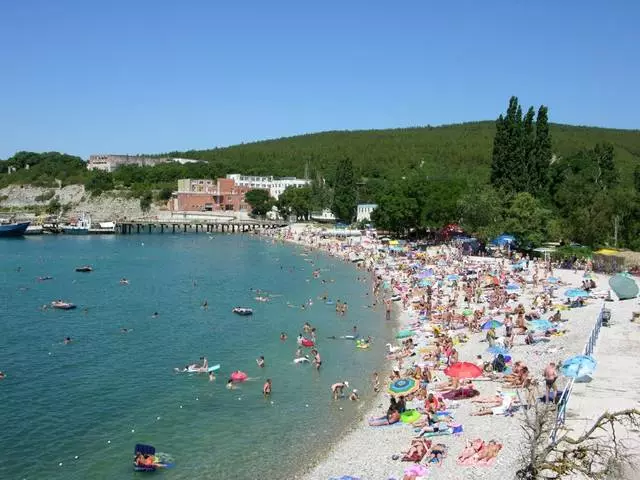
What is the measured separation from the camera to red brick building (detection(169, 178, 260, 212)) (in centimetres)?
14025

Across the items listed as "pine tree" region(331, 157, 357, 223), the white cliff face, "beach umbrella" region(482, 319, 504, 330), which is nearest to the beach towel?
"beach umbrella" region(482, 319, 504, 330)

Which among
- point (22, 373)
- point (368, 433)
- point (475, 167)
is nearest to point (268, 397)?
point (368, 433)

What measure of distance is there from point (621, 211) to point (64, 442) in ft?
172

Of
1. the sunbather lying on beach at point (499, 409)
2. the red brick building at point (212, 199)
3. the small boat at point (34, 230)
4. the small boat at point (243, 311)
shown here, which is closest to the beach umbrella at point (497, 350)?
the sunbather lying on beach at point (499, 409)

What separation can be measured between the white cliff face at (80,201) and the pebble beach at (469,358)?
9997 centimetres

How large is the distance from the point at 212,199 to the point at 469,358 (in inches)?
4671

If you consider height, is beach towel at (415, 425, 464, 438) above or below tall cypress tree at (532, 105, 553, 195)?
below

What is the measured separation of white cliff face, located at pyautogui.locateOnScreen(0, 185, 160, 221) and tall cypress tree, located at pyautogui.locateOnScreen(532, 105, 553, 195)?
96503mm

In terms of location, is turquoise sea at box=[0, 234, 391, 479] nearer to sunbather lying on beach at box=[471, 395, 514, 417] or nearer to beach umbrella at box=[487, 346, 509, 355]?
sunbather lying on beach at box=[471, 395, 514, 417]

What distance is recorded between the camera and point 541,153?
6538 centimetres

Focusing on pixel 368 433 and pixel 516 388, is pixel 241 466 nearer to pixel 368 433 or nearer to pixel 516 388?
pixel 368 433

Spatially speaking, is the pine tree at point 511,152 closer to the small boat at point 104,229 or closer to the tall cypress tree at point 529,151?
the tall cypress tree at point 529,151

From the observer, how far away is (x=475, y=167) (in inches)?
5851

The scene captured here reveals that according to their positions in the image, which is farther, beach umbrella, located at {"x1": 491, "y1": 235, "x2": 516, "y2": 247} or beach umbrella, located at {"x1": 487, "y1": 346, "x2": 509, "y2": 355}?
beach umbrella, located at {"x1": 491, "y1": 235, "x2": 516, "y2": 247}
